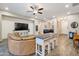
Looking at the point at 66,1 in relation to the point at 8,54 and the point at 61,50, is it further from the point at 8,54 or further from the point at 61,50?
the point at 8,54

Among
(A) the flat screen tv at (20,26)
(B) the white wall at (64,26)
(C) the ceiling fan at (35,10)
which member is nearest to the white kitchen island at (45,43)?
(B) the white wall at (64,26)

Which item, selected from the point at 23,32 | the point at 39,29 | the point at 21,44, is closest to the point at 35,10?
the point at 39,29

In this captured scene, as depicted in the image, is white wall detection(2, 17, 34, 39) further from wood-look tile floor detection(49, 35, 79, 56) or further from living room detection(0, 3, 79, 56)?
wood-look tile floor detection(49, 35, 79, 56)

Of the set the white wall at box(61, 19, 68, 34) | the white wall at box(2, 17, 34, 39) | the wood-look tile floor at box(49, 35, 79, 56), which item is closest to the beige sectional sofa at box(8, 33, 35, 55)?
the white wall at box(2, 17, 34, 39)

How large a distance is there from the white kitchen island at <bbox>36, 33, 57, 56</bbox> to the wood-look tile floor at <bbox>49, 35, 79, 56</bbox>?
0.11 m

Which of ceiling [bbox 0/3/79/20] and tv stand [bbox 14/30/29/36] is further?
tv stand [bbox 14/30/29/36]

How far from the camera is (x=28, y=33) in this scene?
2.40m

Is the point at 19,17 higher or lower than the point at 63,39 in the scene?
higher

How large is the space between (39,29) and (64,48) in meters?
0.79

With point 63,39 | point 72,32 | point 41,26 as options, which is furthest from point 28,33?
point 72,32

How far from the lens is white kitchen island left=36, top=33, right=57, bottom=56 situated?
2283mm

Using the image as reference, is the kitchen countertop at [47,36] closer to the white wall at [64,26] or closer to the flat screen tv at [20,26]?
the white wall at [64,26]

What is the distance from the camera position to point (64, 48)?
2297mm

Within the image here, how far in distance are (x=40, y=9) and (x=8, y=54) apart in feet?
4.51
